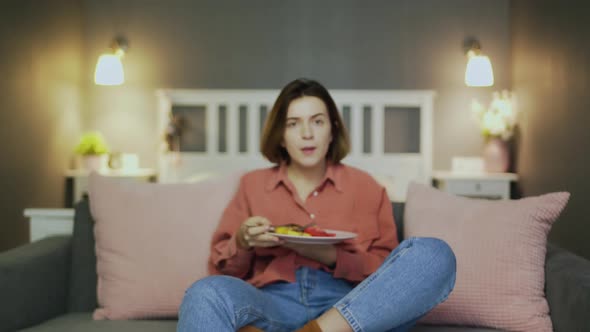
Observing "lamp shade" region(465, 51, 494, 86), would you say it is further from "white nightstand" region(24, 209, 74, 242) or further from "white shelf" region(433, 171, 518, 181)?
"white nightstand" region(24, 209, 74, 242)

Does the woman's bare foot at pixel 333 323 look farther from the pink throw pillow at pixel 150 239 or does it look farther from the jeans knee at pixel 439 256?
the pink throw pillow at pixel 150 239

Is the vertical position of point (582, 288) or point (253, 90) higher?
point (253, 90)

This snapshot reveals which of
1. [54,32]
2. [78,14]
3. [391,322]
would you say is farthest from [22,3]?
[391,322]

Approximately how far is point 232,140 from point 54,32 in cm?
125

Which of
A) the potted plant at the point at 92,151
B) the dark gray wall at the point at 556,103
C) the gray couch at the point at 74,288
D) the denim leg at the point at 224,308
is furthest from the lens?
the potted plant at the point at 92,151

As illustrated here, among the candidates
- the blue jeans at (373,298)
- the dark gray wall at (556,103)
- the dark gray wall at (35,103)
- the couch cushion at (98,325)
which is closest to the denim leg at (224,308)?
the blue jeans at (373,298)

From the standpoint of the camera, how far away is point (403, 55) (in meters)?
4.52

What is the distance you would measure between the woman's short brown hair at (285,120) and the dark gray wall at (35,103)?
218 centimetres

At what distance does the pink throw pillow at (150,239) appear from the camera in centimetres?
184

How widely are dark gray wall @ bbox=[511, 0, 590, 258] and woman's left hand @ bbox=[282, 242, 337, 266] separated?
159 centimetres

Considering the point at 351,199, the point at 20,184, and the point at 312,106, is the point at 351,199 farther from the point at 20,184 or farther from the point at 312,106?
the point at 20,184

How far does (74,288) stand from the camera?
1.94 m

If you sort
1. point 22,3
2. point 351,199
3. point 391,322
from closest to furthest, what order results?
point 391,322 < point 351,199 < point 22,3

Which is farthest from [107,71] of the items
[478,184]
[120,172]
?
[478,184]
